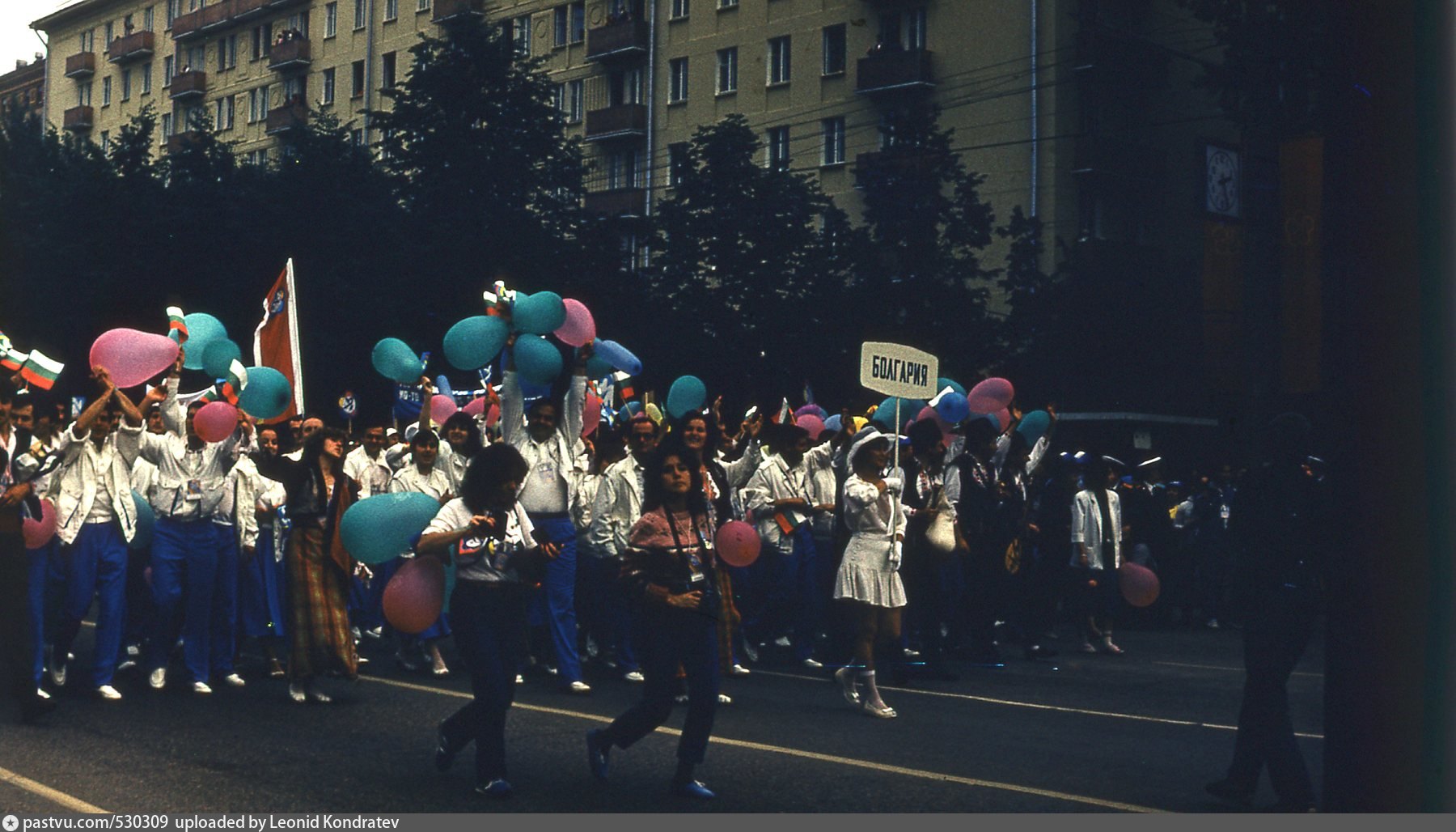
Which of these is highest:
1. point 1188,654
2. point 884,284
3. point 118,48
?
point 118,48

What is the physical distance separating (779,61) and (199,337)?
120ft

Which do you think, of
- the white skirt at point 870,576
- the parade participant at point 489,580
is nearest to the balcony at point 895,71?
the white skirt at point 870,576

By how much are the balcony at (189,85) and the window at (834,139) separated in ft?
110

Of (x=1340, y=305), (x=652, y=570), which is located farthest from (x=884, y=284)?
(x=1340, y=305)

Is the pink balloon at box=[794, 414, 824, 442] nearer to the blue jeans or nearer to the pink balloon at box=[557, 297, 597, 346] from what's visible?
the pink balloon at box=[557, 297, 597, 346]

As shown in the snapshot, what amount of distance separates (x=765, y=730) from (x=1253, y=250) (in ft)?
72.6

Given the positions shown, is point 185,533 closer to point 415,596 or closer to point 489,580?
point 489,580

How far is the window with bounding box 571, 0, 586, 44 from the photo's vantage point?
177 ft

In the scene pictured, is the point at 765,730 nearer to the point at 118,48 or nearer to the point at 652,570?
the point at 652,570

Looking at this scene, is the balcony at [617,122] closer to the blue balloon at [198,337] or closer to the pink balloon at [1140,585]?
the blue balloon at [198,337]

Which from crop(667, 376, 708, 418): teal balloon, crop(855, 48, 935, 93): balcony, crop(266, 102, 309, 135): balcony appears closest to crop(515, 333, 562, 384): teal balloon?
crop(667, 376, 708, 418): teal balloon

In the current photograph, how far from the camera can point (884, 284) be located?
32938 mm

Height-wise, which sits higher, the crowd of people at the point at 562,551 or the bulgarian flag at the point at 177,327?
the bulgarian flag at the point at 177,327

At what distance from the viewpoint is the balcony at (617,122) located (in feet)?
169
